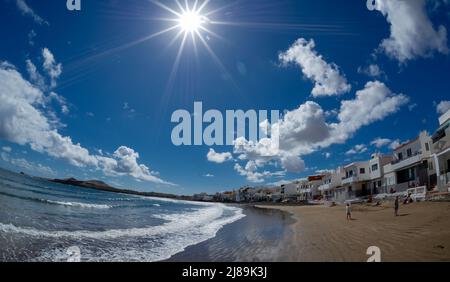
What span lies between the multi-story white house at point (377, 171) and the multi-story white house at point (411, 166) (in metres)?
1.30

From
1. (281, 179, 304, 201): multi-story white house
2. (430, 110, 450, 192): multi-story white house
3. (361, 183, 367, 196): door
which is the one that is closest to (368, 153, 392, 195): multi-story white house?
(361, 183, 367, 196): door

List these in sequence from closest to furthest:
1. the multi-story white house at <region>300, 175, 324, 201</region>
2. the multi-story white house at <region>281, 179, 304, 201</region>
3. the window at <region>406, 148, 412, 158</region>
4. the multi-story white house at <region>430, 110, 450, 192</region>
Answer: the multi-story white house at <region>430, 110, 450, 192</region>, the window at <region>406, 148, 412, 158</region>, the multi-story white house at <region>300, 175, 324, 201</region>, the multi-story white house at <region>281, 179, 304, 201</region>

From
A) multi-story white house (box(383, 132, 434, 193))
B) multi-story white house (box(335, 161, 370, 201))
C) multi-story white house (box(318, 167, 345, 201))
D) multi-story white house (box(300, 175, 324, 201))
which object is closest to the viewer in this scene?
multi-story white house (box(383, 132, 434, 193))

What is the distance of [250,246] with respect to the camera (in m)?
9.46

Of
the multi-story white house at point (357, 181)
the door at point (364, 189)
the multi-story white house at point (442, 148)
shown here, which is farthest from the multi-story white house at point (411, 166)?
the multi-story white house at point (357, 181)

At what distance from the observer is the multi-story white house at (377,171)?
1272 inches

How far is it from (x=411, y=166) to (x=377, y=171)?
7750 millimetres

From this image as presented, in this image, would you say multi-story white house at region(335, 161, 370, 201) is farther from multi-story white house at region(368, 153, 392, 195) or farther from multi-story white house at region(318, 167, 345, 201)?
multi-story white house at region(318, 167, 345, 201)

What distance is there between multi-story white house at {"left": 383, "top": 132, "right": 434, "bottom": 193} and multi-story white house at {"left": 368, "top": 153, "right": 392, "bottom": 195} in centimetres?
130

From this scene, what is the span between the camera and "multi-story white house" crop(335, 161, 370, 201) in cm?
3603

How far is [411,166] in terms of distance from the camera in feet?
83.5
